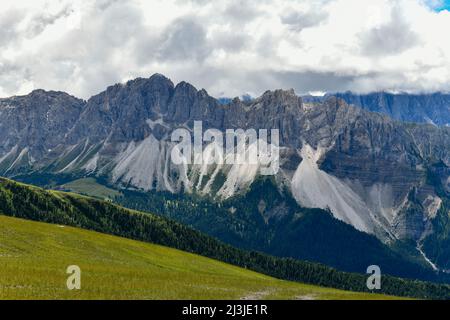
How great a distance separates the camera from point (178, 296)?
7969cm

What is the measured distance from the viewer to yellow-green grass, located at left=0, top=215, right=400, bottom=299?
79.6m

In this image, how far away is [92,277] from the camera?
324ft

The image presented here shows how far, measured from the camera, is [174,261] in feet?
651

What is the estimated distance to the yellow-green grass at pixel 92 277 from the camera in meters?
79.6
